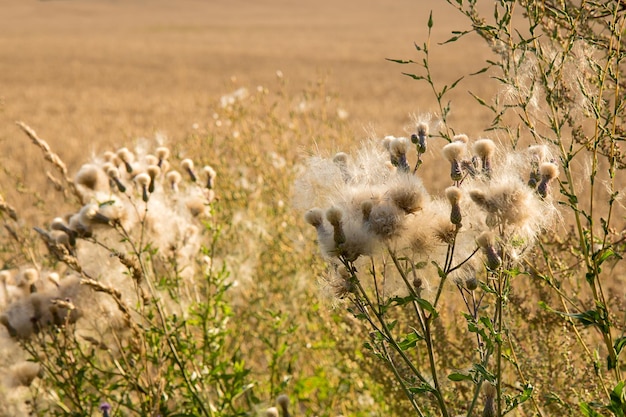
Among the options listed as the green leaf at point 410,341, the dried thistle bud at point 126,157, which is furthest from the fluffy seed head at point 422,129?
the dried thistle bud at point 126,157

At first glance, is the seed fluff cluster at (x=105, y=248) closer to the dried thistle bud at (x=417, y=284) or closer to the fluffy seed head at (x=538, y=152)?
the dried thistle bud at (x=417, y=284)

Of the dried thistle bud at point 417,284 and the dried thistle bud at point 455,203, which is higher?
the dried thistle bud at point 455,203

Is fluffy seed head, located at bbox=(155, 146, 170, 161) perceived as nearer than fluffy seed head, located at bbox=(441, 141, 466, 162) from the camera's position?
No

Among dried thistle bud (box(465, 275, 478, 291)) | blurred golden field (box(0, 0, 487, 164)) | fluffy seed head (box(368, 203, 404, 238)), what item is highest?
blurred golden field (box(0, 0, 487, 164))

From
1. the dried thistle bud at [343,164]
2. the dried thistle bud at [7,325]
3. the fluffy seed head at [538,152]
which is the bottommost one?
the dried thistle bud at [7,325]

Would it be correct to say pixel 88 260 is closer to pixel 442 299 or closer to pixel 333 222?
pixel 442 299

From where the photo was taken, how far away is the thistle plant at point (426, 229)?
4.25 feet

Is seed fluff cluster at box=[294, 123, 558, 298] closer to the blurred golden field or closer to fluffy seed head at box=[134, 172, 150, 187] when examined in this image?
the blurred golden field

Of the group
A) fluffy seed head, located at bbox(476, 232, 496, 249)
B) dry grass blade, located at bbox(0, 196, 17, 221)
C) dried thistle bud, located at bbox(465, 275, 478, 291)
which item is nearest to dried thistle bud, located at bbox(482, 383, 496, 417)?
dried thistle bud, located at bbox(465, 275, 478, 291)

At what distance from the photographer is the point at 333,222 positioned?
1271 mm

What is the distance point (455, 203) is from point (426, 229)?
3.2 inches

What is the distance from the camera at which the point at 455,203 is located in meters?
1.30

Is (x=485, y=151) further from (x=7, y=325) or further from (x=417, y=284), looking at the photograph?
(x=7, y=325)

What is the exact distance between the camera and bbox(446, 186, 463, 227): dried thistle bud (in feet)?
4.22
